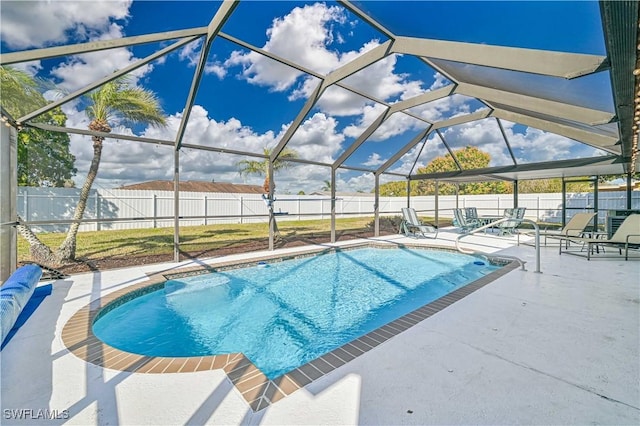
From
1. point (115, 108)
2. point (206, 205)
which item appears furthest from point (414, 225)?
point (206, 205)

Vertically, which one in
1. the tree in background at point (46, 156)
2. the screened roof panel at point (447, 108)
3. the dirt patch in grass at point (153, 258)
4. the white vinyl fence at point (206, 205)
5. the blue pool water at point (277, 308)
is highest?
the screened roof panel at point (447, 108)

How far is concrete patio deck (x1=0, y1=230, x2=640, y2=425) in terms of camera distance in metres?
1.81

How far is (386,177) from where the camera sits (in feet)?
40.3

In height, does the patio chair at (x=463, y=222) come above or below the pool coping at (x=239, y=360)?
above

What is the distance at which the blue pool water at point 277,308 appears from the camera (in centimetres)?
352

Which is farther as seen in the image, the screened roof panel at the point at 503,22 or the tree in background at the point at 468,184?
the tree in background at the point at 468,184

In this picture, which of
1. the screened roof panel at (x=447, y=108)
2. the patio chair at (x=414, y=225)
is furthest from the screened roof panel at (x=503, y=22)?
the patio chair at (x=414, y=225)

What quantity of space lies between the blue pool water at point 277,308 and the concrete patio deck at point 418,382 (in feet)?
3.17

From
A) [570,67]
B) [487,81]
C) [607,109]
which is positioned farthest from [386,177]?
[570,67]

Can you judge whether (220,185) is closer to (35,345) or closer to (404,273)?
(404,273)

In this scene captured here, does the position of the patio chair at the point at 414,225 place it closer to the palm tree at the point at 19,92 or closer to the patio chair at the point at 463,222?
the patio chair at the point at 463,222

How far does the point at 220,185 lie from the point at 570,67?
113 feet

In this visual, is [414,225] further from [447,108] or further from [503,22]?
[503,22]

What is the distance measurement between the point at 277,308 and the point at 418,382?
3038mm
